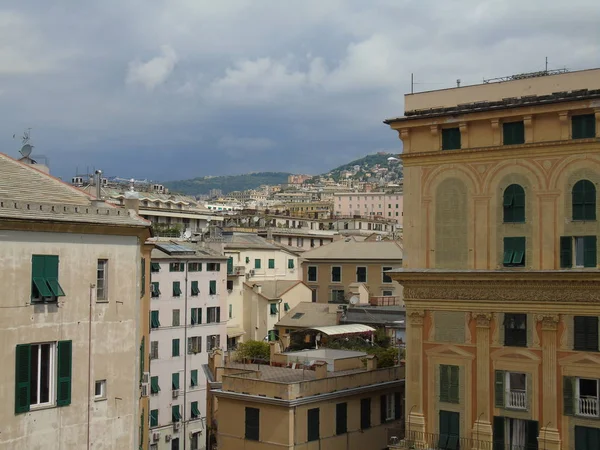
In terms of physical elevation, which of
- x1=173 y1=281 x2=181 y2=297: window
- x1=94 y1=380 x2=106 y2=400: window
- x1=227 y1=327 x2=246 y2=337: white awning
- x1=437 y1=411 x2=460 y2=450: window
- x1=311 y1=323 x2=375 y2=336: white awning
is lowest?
x1=437 y1=411 x2=460 y2=450: window

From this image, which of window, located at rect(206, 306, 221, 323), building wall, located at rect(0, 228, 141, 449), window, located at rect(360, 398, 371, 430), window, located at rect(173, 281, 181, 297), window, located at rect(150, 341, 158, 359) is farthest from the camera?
window, located at rect(206, 306, 221, 323)

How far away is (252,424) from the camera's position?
43281 millimetres

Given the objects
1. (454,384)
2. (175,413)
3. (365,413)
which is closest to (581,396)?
(454,384)

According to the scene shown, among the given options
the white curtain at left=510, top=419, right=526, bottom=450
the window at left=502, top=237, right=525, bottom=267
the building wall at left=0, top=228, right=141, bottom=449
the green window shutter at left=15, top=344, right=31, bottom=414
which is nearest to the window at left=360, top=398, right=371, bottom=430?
the white curtain at left=510, top=419, right=526, bottom=450

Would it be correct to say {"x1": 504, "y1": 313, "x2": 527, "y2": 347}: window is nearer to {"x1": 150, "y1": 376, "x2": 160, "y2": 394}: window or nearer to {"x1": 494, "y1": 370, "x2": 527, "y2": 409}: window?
{"x1": 494, "y1": 370, "x2": 527, "y2": 409}: window

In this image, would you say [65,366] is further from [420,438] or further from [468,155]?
[468,155]

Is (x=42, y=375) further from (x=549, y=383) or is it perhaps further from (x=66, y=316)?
(x=549, y=383)

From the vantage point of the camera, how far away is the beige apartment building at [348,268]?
299 feet

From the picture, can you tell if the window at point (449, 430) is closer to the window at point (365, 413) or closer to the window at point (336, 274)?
the window at point (365, 413)

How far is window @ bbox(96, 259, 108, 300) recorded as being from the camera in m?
28.1

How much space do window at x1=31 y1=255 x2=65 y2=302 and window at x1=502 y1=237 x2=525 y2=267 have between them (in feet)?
58.2

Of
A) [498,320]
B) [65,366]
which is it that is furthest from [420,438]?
[65,366]

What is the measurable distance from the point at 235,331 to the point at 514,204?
5330cm

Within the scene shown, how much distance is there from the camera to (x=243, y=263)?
96625 mm
